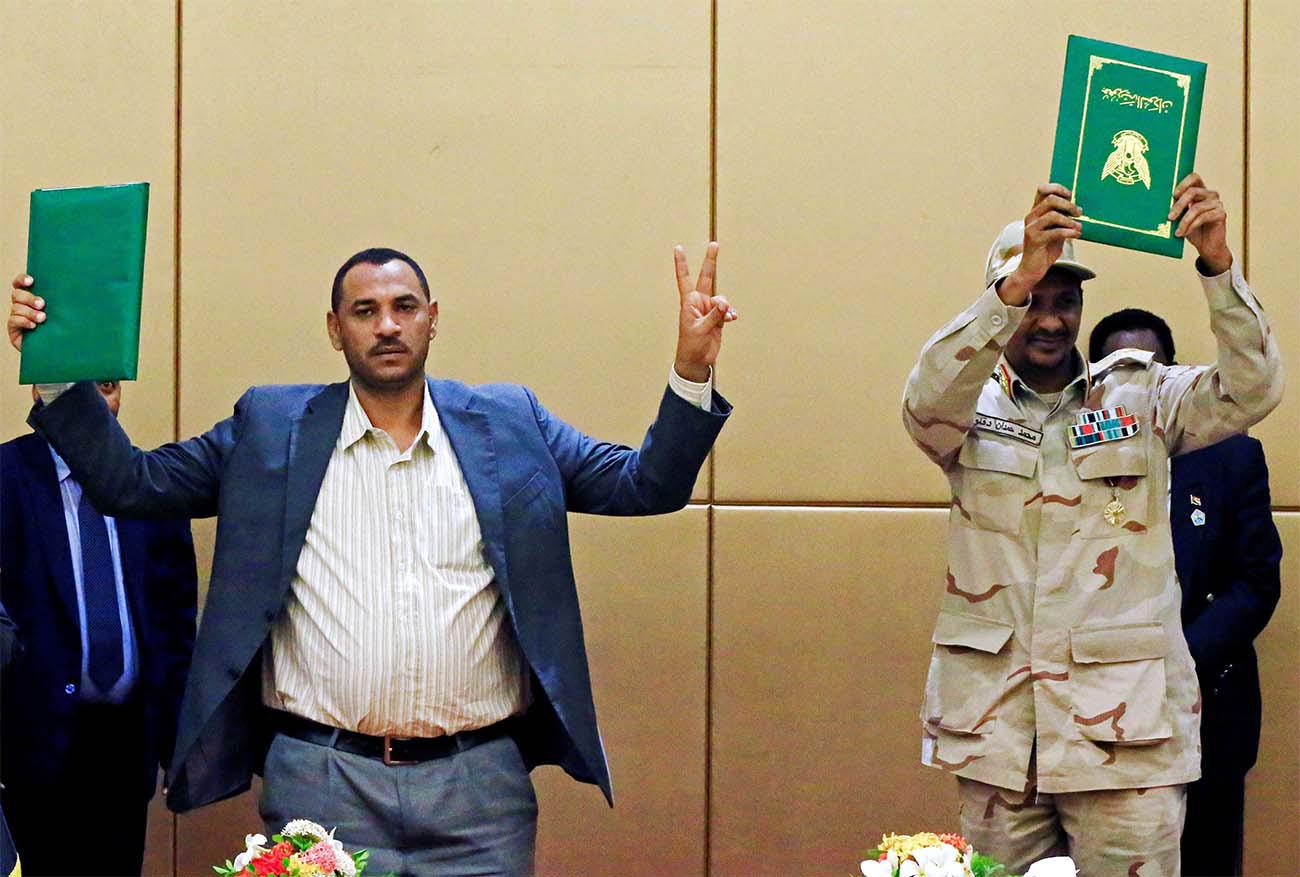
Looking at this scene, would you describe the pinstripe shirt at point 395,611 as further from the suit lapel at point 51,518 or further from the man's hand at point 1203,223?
the man's hand at point 1203,223

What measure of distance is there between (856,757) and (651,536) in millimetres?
859

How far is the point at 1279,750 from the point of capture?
14.9ft

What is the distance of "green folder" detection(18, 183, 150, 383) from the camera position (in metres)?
3.12

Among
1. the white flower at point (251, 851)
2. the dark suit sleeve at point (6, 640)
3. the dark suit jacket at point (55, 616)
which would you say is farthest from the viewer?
the dark suit jacket at point (55, 616)

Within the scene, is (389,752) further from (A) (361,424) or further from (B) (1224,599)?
(B) (1224,599)

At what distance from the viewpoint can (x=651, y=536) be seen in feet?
15.2

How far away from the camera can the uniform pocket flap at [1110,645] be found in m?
3.18

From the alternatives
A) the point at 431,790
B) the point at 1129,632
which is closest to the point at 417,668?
the point at 431,790

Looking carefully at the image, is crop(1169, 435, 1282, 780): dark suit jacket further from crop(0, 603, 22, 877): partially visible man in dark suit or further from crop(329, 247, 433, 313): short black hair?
crop(0, 603, 22, 877): partially visible man in dark suit

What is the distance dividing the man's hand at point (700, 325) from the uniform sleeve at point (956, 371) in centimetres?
43

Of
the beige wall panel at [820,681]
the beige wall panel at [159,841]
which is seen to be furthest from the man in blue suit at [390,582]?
the beige wall panel at [159,841]

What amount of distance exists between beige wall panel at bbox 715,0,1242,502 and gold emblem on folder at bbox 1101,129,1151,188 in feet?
4.67

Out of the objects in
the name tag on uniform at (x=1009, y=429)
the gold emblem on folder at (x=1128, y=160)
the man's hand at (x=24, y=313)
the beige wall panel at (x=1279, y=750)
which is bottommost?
the beige wall panel at (x=1279, y=750)

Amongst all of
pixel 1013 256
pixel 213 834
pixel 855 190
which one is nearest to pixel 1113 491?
pixel 1013 256
